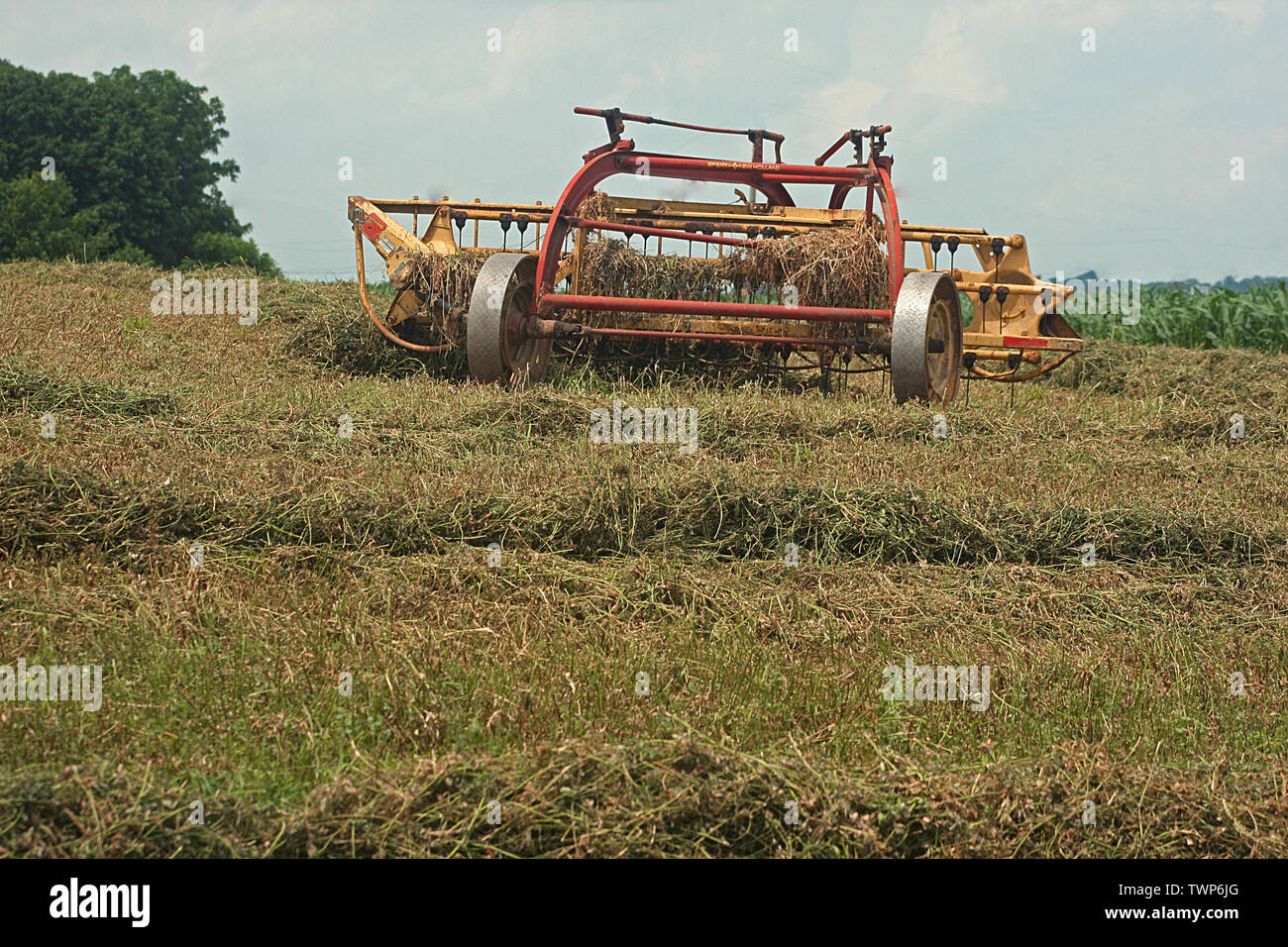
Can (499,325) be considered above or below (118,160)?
below

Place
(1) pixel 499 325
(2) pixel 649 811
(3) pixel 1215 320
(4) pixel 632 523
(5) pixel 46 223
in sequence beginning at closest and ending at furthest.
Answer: (2) pixel 649 811 → (4) pixel 632 523 → (1) pixel 499 325 → (3) pixel 1215 320 → (5) pixel 46 223

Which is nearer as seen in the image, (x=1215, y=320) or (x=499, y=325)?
(x=499, y=325)

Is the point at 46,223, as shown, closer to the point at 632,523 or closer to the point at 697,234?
the point at 697,234

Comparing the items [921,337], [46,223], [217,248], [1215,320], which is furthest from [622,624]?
[217,248]

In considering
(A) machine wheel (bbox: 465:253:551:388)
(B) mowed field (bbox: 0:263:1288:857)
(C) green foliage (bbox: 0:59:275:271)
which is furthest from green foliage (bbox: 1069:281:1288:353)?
(C) green foliage (bbox: 0:59:275:271)

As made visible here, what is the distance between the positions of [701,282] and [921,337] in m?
2.04

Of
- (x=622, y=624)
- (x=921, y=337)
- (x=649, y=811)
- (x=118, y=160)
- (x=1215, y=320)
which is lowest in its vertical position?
(x=649, y=811)

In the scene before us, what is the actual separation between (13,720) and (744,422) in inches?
168

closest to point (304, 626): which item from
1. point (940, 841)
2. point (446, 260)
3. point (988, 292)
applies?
point (940, 841)

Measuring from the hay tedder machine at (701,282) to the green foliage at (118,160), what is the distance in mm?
28634

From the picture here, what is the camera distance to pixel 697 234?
9.25 meters

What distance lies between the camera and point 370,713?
3.48 metres

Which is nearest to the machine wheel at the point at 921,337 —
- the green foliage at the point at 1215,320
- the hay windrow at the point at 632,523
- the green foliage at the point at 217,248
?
the hay windrow at the point at 632,523
